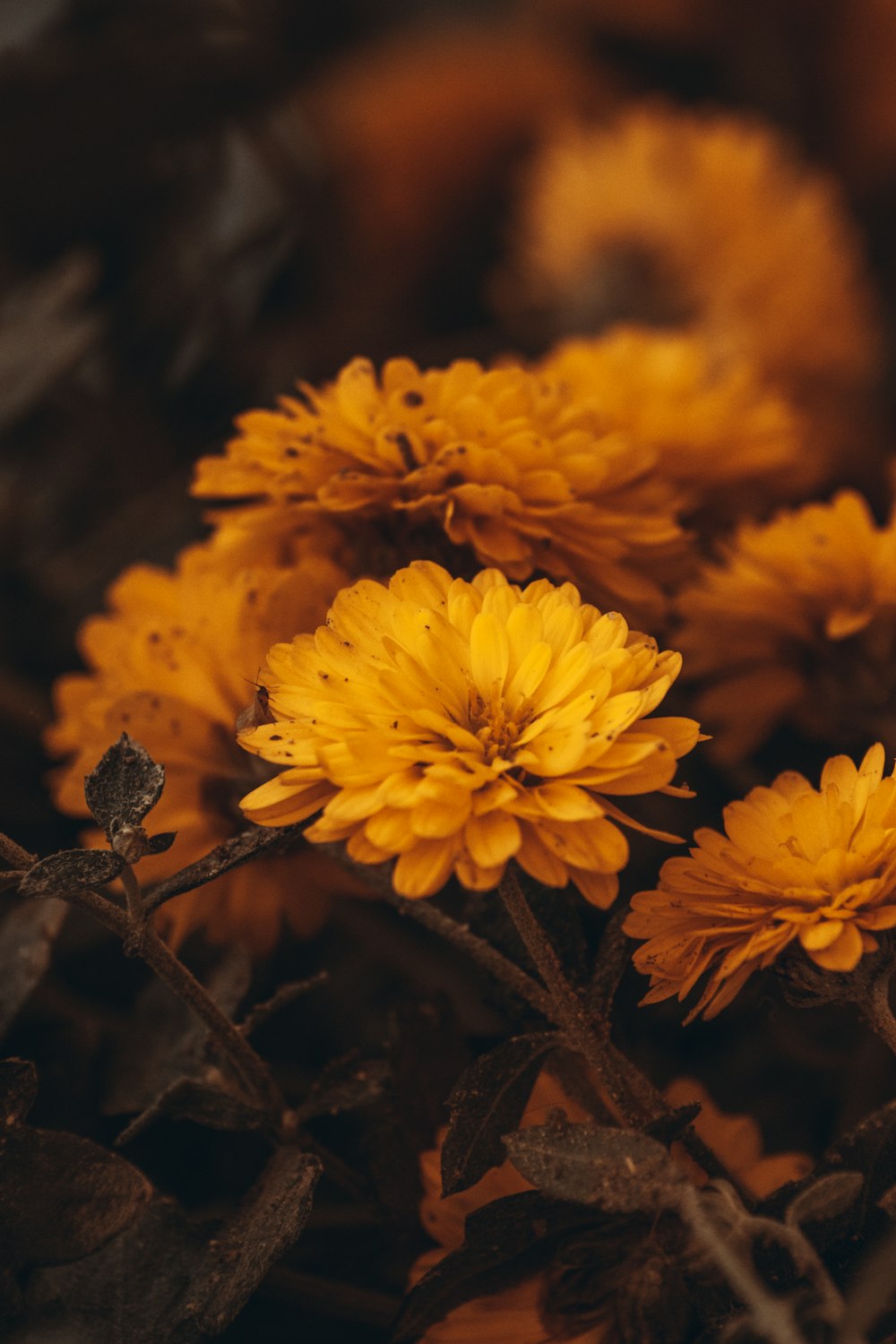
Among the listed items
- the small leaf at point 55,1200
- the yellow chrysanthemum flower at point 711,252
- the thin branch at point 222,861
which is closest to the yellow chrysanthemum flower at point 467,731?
the thin branch at point 222,861

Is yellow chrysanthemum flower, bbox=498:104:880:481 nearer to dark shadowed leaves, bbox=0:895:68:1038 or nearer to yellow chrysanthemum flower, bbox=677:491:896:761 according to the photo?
yellow chrysanthemum flower, bbox=677:491:896:761

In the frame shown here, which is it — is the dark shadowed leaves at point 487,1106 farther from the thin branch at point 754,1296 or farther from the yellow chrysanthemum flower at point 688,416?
the yellow chrysanthemum flower at point 688,416

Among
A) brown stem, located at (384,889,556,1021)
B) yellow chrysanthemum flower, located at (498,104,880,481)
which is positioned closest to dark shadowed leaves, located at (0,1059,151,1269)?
brown stem, located at (384,889,556,1021)

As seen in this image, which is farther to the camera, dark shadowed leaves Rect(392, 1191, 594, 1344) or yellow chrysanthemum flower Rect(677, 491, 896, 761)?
yellow chrysanthemum flower Rect(677, 491, 896, 761)

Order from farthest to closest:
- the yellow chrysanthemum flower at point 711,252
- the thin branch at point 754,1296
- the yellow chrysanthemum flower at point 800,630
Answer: the yellow chrysanthemum flower at point 711,252 → the yellow chrysanthemum flower at point 800,630 → the thin branch at point 754,1296

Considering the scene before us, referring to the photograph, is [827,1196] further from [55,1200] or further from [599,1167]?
[55,1200]

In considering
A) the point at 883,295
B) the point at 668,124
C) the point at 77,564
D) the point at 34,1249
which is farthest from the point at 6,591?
the point at 883,295

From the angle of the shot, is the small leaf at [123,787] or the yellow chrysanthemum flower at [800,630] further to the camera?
the yellow chrysanthemum flower at [800,630]
